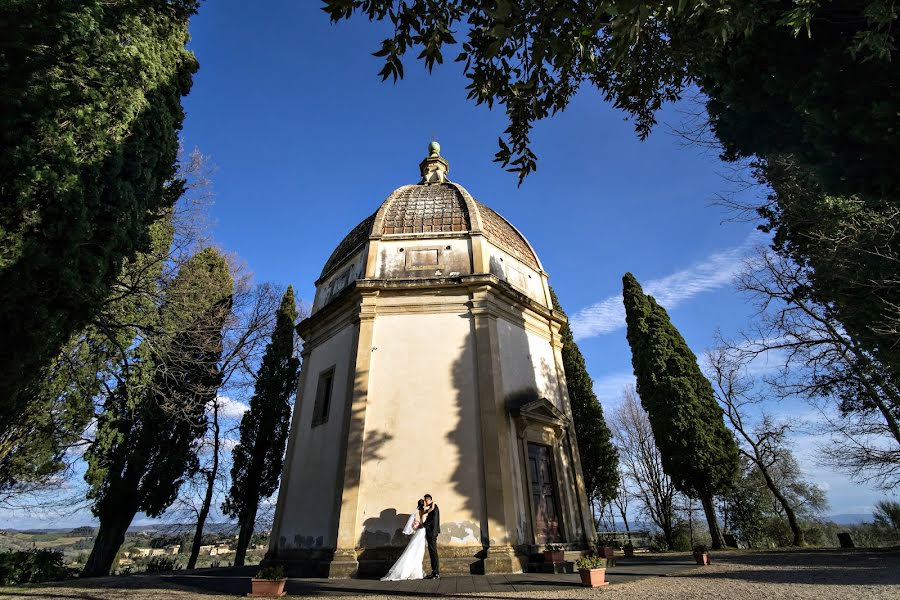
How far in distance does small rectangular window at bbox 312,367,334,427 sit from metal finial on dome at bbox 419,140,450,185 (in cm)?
940

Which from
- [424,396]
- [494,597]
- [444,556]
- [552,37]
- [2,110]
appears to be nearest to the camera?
[552,37]

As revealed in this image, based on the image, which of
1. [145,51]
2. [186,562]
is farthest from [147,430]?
[145,51]

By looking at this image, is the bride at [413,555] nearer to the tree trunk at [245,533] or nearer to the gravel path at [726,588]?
the gravel path at [726,588]

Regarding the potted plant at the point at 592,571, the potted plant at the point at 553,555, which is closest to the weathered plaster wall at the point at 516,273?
the potted plant at the point at 553,555

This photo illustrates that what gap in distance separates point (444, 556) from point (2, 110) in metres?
9.36

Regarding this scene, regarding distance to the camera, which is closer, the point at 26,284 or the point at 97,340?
the point at 26,284

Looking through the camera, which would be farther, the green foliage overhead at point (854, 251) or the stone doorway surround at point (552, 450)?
the stone doorway surround at point (552, 450)

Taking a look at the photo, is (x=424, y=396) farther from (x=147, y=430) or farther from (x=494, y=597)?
(x=147, y=430)

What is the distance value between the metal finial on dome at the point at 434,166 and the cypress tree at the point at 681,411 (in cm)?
1071

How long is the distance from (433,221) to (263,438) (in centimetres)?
1222

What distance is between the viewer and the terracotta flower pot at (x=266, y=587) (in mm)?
6383

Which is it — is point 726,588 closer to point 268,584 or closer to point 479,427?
point 479,427

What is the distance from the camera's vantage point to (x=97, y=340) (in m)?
11.0

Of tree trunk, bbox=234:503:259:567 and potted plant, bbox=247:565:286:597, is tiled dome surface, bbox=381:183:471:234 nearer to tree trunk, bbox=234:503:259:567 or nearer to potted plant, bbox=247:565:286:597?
potted plant, bbox=247:565:286:597
